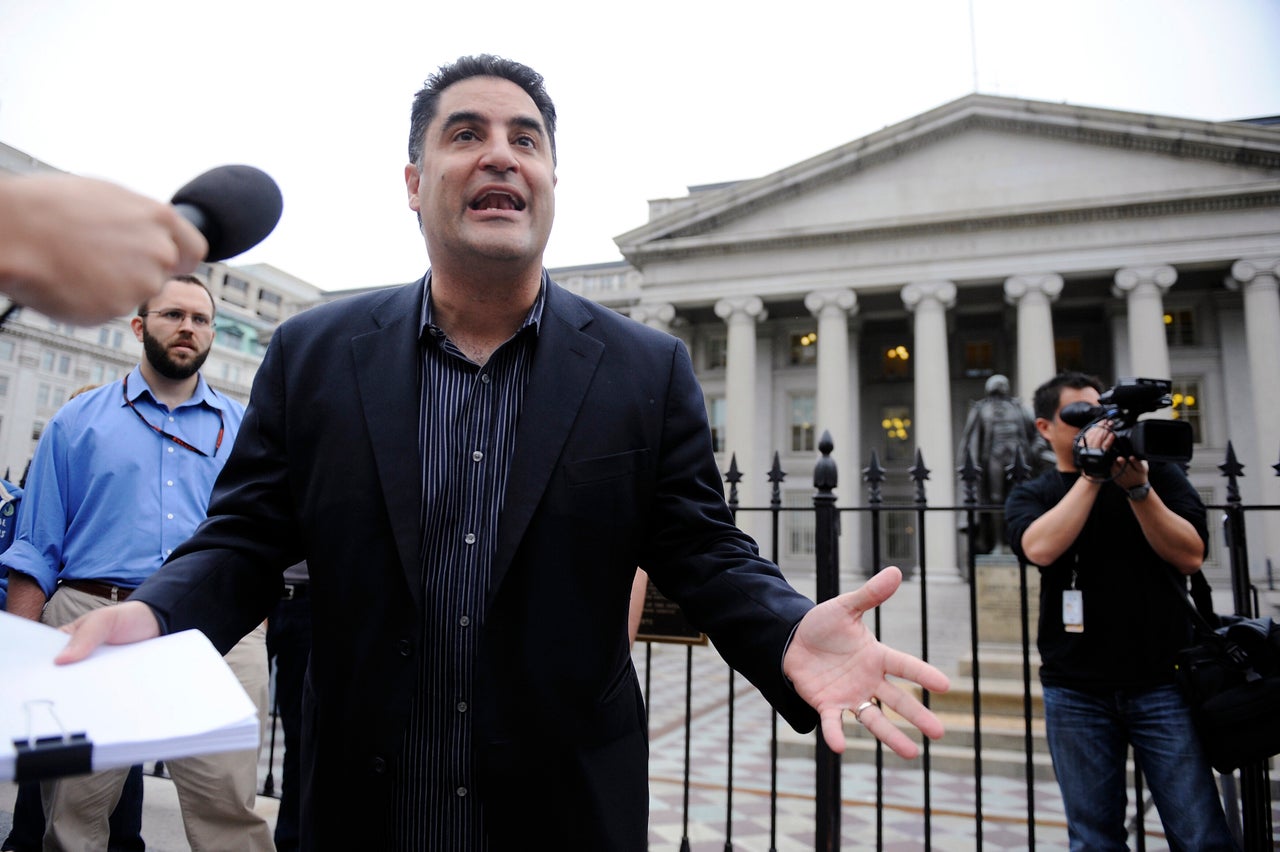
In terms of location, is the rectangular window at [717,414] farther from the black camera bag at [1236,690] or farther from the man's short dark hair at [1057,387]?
the black camera bag at [1236,690]

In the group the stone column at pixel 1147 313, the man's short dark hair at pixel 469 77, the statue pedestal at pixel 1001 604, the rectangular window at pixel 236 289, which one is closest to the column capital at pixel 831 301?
the stone column at pixel 1147 313

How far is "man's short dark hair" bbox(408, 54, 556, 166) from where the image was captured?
2.11m

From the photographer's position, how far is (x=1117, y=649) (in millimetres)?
3205

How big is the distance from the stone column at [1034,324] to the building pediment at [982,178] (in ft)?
7.77

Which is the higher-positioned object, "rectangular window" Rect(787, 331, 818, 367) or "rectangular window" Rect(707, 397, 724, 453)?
"rectangular window" Rect(787, 331, 818, 367)

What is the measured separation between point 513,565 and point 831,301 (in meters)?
31.7

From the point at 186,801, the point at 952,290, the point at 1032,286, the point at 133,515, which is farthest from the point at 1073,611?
the point at 952,290

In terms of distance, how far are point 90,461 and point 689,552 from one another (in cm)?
288

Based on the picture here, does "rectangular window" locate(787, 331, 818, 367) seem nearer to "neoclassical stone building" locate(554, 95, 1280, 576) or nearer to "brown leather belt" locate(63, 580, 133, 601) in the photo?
"neoclassical stone building" locate(554, 95, 1280, 576)

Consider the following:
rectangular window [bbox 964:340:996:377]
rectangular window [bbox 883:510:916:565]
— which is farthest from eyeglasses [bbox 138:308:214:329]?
rectangular window [bbox 964:340:996:377]

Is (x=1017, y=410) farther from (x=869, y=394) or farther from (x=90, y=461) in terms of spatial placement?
(x=869, y=394)

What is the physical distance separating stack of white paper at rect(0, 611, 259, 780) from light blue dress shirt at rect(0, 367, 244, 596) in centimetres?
253

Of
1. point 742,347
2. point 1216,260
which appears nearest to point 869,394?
point 742,347

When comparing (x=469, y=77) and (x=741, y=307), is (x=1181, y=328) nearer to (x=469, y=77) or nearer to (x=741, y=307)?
(x=741, y=307)
